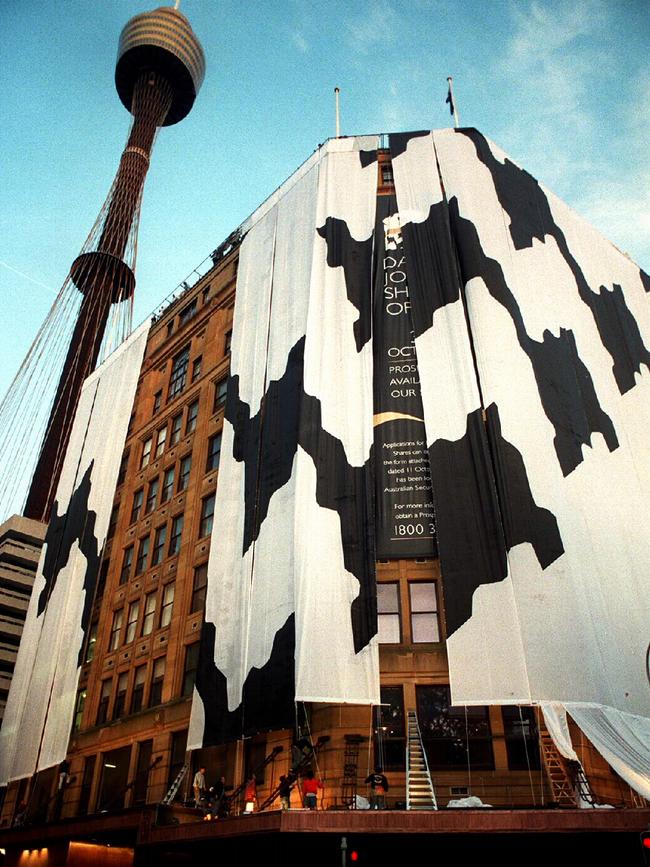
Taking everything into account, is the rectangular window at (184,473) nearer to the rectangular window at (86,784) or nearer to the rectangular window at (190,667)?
the rectangular window at (190,667)

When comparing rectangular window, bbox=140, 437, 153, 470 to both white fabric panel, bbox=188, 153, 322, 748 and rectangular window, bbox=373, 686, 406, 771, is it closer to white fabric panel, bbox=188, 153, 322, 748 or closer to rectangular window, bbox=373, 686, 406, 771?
white fabric panel, bbox=188, 153, 322, 748

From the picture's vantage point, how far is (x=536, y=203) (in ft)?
108

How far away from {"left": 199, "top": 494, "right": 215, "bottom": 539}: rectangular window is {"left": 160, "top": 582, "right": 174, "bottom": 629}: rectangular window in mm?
3022

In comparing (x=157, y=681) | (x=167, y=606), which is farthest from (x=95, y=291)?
(x=157, y=681)

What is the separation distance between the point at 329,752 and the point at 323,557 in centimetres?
582

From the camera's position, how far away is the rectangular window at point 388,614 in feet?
78.8

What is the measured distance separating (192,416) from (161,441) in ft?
10.8

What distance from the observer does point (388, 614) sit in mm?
24406

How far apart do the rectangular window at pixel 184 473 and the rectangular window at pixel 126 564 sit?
5.01m

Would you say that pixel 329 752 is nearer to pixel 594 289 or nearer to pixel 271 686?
pixel 271 686

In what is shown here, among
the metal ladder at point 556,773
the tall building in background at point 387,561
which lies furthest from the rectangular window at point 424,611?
the metal ladder at point 556,773

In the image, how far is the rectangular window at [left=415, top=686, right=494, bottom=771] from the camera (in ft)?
71.3

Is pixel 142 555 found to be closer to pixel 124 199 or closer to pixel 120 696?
pixel 120 696

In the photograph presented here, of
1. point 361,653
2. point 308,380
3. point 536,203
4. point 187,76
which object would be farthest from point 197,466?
point 187,76
